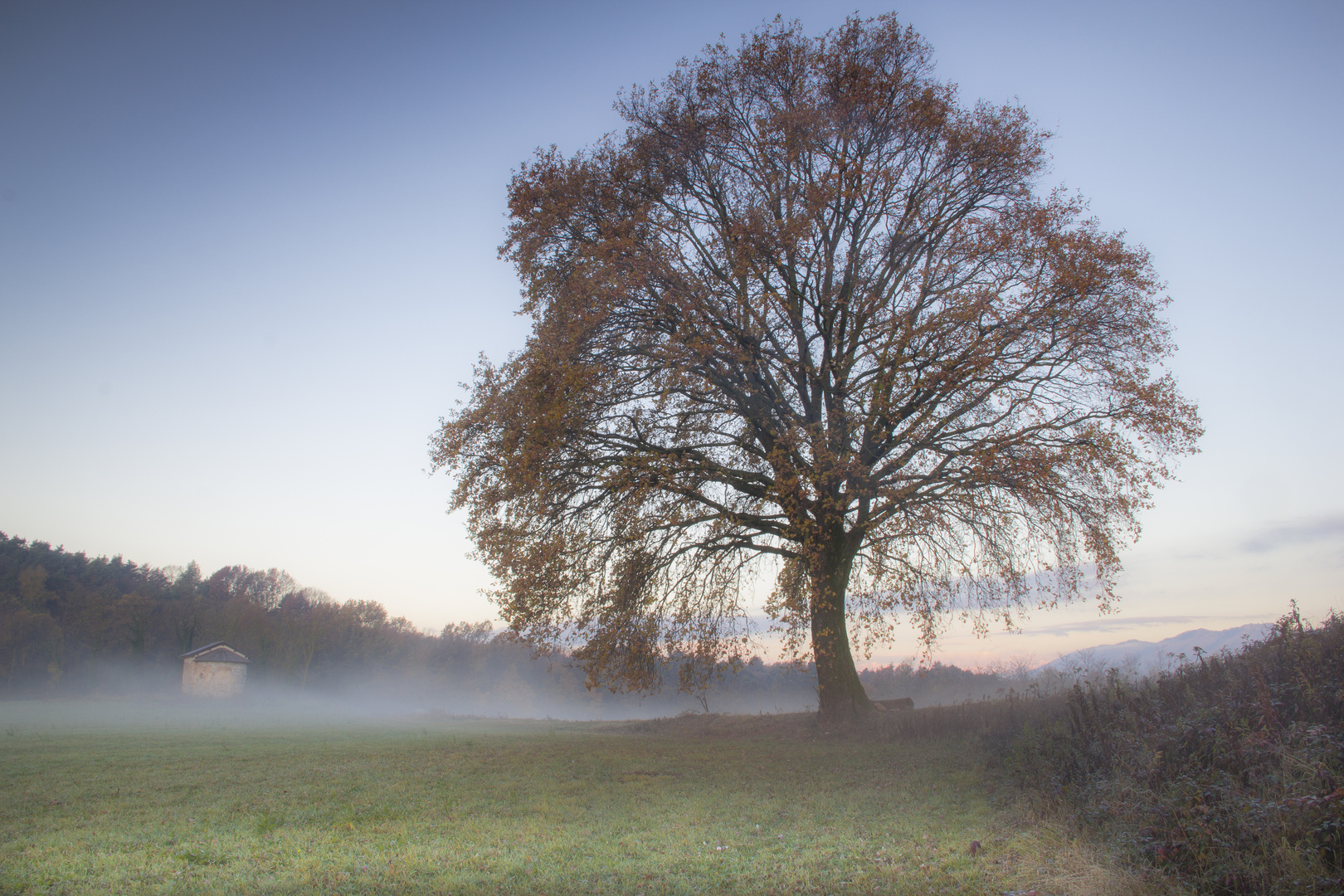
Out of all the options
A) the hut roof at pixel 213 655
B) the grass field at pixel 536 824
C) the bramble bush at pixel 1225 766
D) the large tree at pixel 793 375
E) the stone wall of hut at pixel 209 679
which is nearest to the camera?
the bramble bush at pixel 1225 766

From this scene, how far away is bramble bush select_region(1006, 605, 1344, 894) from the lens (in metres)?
4.43

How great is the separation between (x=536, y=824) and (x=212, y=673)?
186ft

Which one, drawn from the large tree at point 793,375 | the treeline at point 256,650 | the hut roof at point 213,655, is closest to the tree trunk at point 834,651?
the large tree at point 793,375

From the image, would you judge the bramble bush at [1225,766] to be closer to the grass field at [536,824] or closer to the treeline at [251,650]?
the grass field at [536,824]

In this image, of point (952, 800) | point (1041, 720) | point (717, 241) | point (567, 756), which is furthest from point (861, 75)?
point (567, 756)

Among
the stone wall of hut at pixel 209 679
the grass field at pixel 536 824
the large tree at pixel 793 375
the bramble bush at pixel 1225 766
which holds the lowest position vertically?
the stone wall of hut at pixel 209 679

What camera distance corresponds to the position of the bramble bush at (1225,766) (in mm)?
4434

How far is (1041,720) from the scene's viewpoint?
10289mm

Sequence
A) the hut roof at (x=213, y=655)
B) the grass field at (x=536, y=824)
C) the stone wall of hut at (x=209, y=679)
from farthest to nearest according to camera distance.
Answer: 1. the hut roof at (x=213, y=655)
2. the stone wall of hut at (x=209, y=679)
3. the grass field at (x=536, y=824)

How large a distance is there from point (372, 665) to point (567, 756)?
254 ft

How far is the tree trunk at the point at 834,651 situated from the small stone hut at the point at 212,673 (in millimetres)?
53675

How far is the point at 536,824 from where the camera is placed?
750 centimetres

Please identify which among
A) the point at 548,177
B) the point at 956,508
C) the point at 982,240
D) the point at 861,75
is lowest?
the point at 956,508

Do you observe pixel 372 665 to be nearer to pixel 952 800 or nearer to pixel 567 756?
pixel 567 756
